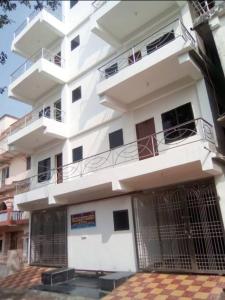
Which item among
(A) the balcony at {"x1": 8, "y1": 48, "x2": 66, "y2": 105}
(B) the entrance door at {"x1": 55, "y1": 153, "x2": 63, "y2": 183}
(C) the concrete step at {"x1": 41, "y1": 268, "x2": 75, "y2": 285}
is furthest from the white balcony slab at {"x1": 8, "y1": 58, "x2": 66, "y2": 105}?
(C) the concrete step at {"x1": 41, "y1": 268, "x2": 75, "y2": 285}

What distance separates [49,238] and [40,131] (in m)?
5.02

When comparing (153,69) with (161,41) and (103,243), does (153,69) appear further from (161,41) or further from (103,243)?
(103,243)

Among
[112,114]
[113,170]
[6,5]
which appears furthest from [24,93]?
[6,5]

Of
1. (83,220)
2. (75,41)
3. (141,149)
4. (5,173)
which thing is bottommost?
(83,220)

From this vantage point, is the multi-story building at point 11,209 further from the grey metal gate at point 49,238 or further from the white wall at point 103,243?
the white wall at point 103,243

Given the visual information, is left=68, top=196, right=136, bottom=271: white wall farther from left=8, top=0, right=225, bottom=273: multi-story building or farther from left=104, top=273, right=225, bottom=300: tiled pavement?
left=104, top=273, right=225, bottom=300: tiled pavement

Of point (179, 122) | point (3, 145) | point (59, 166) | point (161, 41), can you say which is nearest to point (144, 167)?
point (179, 122)

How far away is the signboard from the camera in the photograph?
10.5 m

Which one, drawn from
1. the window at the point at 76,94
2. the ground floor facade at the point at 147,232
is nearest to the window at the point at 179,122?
the ground floor facade at the point at 147,232

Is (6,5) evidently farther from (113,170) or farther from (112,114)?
(112,114)

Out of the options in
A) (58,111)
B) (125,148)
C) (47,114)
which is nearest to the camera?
(125,148)

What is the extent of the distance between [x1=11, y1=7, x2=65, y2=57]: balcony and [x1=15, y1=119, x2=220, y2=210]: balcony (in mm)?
7616

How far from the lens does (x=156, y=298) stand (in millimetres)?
6238

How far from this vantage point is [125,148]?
10.0 m
